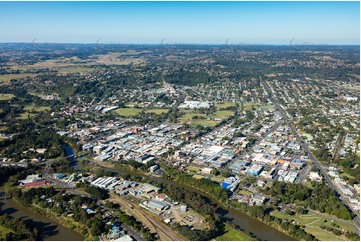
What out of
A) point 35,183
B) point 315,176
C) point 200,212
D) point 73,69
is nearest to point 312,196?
point 315,176

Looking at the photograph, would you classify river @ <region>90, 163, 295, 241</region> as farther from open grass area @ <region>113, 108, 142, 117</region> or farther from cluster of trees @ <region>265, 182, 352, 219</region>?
open grass area @ <region>113, 108, 142, 117</region>

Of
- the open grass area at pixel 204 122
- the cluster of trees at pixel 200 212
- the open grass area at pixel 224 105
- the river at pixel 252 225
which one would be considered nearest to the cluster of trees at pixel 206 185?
the river at pixel 252 225

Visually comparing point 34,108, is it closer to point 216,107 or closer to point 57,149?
point 57,149

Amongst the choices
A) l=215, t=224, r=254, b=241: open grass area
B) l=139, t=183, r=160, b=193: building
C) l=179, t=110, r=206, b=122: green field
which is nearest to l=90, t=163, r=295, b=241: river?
l=215, t=224, r=254, b=241: open grass area

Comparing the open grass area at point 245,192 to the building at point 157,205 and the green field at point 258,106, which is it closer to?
the building at point 157,205

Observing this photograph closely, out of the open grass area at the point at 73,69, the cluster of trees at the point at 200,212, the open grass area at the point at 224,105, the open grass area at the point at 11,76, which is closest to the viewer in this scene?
the cluster of trees at the point at 200,212

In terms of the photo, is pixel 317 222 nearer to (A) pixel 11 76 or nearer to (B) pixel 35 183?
(B) pixel 35 183
